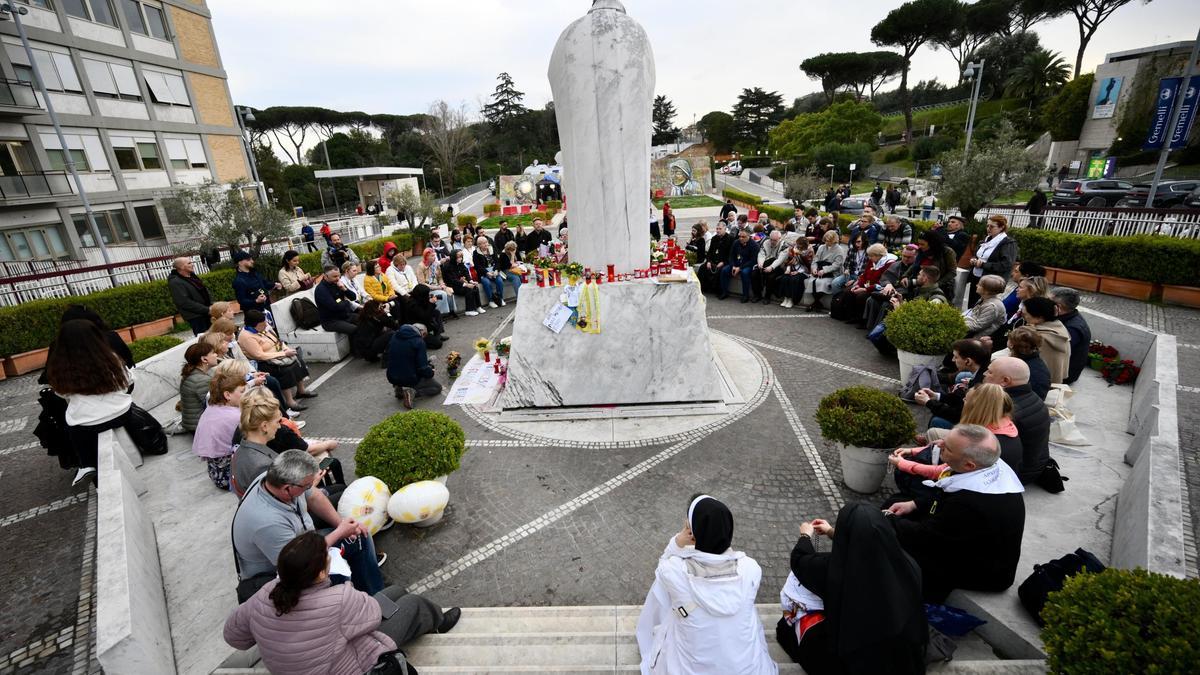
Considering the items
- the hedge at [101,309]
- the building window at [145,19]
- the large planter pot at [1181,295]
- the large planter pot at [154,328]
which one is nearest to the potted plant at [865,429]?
the large planter pot at [1181,295]

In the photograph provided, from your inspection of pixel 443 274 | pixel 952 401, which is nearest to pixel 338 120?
pixel 443 274

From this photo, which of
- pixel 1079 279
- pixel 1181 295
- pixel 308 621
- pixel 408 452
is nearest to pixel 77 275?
pixel 408 452

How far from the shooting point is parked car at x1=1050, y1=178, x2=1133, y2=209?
21.5 m

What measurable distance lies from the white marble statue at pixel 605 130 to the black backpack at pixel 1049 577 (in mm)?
5446

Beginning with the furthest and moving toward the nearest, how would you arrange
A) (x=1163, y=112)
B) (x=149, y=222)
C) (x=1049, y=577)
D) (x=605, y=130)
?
(x=149, y=222), (x=1163, y=112), (x=605, y=130), (x=1049, y=577)

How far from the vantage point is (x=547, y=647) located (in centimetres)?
309

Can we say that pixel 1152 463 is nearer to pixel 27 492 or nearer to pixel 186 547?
pixel 186 547

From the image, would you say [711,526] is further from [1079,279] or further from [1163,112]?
[1163,112]

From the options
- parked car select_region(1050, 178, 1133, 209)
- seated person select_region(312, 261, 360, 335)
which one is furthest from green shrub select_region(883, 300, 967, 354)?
parked car select_region(1050, 178, 1133, 209)

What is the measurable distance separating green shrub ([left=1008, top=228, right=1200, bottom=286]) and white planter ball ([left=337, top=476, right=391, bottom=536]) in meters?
13.9

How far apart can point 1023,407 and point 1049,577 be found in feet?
4.87

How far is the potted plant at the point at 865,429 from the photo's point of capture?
4586 millimetres

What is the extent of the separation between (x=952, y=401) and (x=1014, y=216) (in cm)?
1387

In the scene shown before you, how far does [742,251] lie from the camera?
11.7m
